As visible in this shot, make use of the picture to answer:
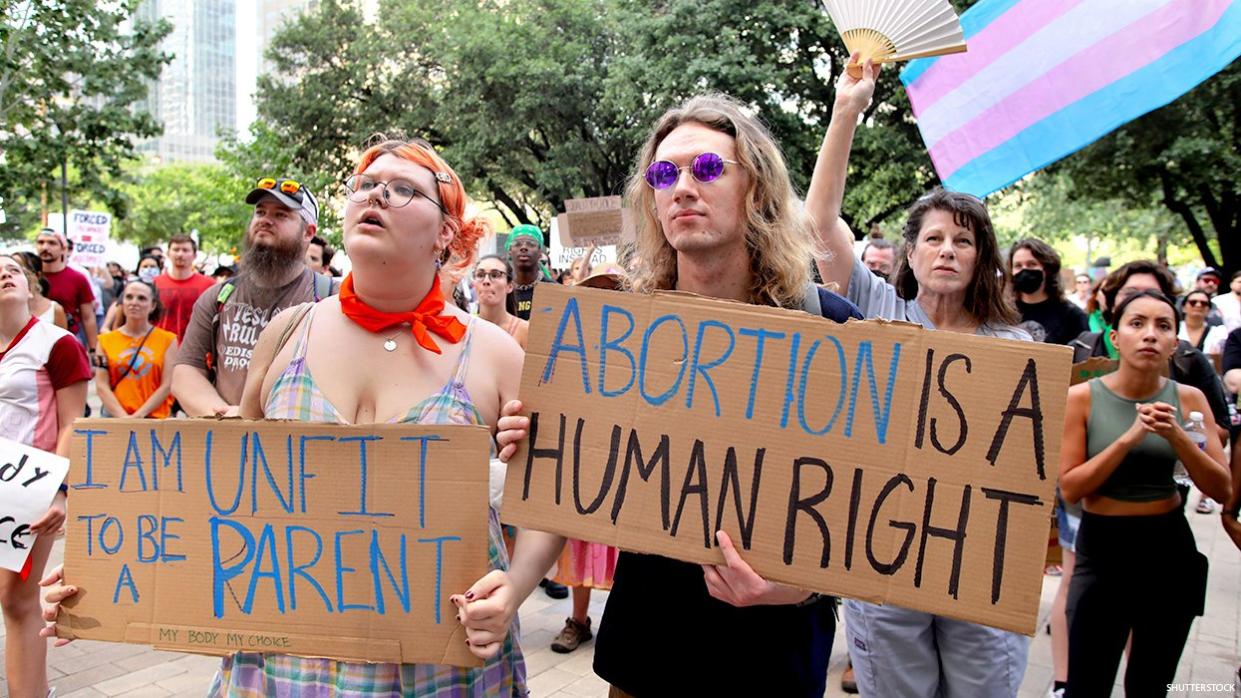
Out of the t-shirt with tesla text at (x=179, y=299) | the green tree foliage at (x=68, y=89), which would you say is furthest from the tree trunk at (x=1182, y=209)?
the green tree foliage at (x=68, y=89)

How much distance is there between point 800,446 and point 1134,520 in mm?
2231

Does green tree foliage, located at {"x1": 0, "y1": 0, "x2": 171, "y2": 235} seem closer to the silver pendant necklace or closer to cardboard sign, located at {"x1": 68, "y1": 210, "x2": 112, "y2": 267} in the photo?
cardboard sign, located at {"x1": 68, "y1": 210, "x2": 112, "y2": 267}

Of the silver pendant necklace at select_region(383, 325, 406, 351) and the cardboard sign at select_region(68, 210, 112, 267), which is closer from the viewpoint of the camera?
the silver pendant necklace at select_region(383, 325, 406, 351)

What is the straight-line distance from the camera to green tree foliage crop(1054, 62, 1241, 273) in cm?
1562

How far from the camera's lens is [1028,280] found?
4.50m

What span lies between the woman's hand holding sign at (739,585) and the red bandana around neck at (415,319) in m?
0.78

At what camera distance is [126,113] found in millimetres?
11344

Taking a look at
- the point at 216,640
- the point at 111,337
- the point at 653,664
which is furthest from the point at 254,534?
the point at 111,337

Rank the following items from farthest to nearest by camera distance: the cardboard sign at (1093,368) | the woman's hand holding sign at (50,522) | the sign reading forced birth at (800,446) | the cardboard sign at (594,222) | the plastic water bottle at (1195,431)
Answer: the cardboard sign at (594,222)
the cardboard sign at (1093,368)
the plastic water bottle at (1195,431)
the woman's hand holding sign at (50,522)
the sign reading forced birth at (800,446)

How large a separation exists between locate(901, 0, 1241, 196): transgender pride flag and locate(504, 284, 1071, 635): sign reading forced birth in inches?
100

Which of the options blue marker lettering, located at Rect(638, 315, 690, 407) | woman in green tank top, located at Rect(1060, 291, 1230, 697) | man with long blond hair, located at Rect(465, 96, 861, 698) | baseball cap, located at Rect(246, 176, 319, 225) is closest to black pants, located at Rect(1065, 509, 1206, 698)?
woman in green tank top, located at Rect(1060, 291, 1230, 697)

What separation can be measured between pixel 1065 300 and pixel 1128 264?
1.45ft

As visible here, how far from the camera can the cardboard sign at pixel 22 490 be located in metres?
2.70

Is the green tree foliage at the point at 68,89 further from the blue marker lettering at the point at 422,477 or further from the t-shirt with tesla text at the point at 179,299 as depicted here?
the blue marker lettering at the point at 422,477
